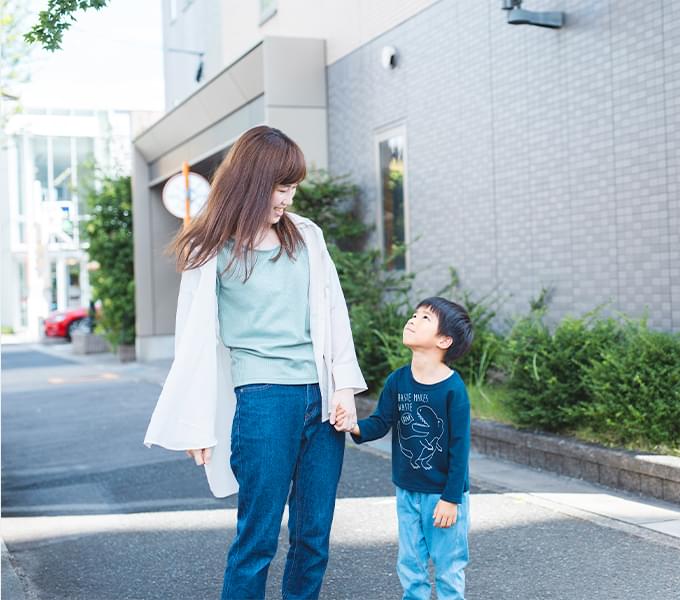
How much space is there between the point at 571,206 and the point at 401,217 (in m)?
3.42

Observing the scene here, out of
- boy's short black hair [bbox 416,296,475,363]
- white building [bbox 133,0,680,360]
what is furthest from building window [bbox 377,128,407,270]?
boy's short black hair [bbox 416,296,475,363]

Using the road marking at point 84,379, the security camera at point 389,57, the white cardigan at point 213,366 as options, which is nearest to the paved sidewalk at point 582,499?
the white cardigan at point 213,366

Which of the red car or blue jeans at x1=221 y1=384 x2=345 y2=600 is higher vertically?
blue jeans at x1=221 y1=384 x2=345 y2=600

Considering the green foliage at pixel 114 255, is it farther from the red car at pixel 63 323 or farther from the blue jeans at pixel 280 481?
the blue jeans at pixel 280 481

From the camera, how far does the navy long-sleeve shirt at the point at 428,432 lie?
3381mm

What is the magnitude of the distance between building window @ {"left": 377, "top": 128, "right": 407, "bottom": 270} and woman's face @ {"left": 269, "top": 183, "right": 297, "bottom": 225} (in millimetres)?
7978

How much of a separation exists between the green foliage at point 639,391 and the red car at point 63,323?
27867 millimetres

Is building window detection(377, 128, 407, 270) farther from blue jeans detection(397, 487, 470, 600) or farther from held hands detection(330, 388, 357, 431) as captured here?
held hands detection(330, 388, 357, 431)

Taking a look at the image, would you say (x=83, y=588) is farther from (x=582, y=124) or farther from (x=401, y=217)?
(x=401, y=217)

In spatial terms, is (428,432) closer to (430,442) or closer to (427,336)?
(430,442)

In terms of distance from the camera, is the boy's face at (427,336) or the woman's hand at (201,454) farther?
the boy's face at (427,336)

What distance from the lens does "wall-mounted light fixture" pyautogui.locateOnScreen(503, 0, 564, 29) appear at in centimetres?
838

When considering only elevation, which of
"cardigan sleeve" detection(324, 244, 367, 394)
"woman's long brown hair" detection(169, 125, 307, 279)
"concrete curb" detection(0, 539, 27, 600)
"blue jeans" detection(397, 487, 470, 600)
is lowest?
"concrete curb" detection(0, 539, 27, 600)

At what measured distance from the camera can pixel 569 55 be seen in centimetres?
848
